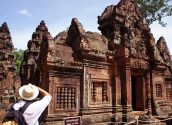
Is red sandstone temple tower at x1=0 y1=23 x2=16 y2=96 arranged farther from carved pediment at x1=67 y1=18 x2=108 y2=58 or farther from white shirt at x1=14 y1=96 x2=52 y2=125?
white shirt at x1=14 y1=96 x2=52 y2=125

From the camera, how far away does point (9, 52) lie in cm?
2039

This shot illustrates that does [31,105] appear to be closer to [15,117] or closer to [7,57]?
[15,117]

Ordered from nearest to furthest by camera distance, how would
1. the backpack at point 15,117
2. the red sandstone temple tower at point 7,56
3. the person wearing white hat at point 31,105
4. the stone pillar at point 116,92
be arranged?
the backpack at point 15,117 → the person wearing white hat at point 31,105 → the stone pillar at point 116,92 → the red sandstone temple tower at point 7,56

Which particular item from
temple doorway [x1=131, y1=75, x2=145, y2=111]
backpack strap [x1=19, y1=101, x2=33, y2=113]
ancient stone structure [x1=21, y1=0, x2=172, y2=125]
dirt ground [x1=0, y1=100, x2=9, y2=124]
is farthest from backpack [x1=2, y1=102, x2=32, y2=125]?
temple doorway [x1=131, y1=75, x2=145, y2=111]

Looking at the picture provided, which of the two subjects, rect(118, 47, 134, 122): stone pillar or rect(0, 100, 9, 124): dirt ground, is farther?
rect(118, 47, 134, 122): stone pillar

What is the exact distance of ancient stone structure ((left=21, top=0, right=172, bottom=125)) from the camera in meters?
9.07

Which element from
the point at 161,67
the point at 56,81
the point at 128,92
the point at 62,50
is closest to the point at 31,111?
the point at 56,81

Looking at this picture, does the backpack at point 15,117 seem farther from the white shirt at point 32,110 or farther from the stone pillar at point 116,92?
the stone pillar at point 116,92

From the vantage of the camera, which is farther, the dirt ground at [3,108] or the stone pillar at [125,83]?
the stone pillar at [125,83]

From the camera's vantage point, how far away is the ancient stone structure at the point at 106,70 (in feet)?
29.8

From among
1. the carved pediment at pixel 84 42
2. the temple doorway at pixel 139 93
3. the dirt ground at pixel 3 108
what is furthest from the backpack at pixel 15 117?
the temple doorway at pixel 139 93

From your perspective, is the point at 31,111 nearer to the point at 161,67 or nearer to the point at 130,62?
the point at 130,62

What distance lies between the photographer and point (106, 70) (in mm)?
10984

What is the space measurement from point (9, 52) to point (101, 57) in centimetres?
1267
